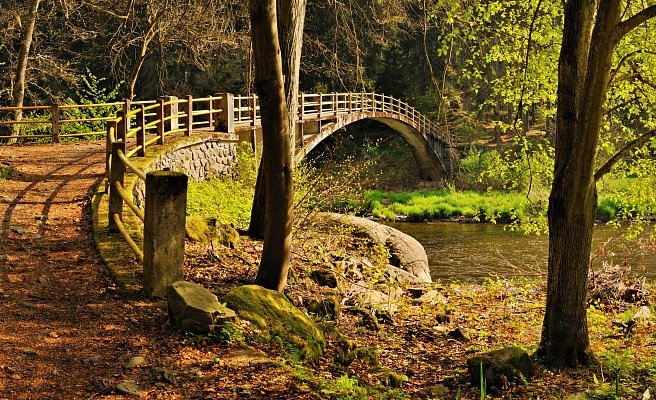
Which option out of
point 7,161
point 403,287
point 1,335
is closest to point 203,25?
point 7,161

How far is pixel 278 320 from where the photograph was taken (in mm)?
7234

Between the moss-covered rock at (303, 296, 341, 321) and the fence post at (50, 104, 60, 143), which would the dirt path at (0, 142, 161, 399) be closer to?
the moss-covered rock at (303, 296, 341, 321)

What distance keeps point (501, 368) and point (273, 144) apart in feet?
10.9

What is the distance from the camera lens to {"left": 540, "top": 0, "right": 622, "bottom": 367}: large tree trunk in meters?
8.34

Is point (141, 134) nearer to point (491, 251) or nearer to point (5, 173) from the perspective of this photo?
point (5, 173)

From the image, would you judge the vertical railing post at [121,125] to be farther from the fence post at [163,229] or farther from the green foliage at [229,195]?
the fence post at [163,229]

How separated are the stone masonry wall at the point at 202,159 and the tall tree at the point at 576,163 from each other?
8015 millimetres

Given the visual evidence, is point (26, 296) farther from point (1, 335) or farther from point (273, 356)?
point (273, 356)

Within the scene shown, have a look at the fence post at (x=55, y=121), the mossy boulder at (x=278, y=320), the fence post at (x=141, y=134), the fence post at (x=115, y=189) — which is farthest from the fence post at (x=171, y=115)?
the mossy boulder at (x=278, y=320)

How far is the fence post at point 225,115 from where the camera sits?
1982 cm

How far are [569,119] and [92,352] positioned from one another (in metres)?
5.43

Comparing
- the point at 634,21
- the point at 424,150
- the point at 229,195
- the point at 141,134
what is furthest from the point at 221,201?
the point at 424,150

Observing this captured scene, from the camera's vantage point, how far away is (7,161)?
618 inches

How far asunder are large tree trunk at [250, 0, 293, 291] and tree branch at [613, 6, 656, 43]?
354 cm
